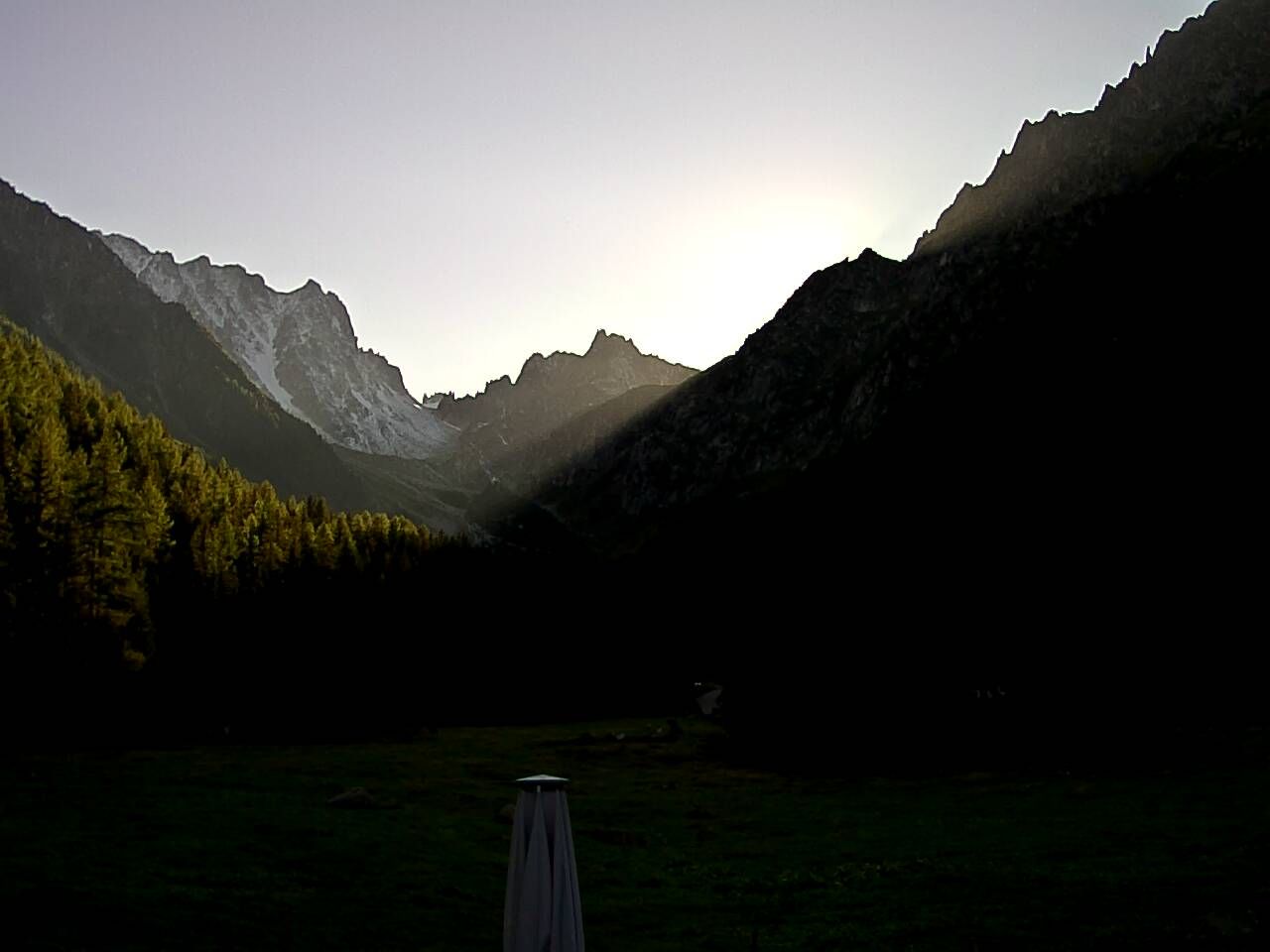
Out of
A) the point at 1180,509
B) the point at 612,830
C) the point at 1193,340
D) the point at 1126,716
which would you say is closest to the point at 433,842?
the point at 612,830

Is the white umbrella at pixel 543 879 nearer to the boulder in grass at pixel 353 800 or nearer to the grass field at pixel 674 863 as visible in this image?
the grass field at pixel 674 863

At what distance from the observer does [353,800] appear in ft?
149

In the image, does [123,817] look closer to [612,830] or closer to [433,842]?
[433,842]

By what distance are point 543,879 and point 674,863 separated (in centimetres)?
1880

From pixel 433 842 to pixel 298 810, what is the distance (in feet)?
26.6

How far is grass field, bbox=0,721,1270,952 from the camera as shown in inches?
900

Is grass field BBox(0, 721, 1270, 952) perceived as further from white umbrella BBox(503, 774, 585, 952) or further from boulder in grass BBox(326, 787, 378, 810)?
white umbrella BBox(503, 774, 585, 952)

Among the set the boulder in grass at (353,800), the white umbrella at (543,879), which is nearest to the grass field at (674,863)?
the boulder in grass at (353,800)

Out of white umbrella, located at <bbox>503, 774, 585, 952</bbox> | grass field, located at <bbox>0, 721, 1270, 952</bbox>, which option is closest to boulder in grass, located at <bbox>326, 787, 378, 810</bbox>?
grass field, located at <bbox>0, 721, 1270, 952</bbox>

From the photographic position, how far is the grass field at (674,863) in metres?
22.9

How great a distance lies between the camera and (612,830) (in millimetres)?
41094

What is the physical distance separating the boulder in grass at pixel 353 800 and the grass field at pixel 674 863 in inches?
33.4

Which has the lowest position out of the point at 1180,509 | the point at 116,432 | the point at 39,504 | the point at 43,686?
the point at 43,686

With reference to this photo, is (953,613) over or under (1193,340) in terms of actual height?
under
